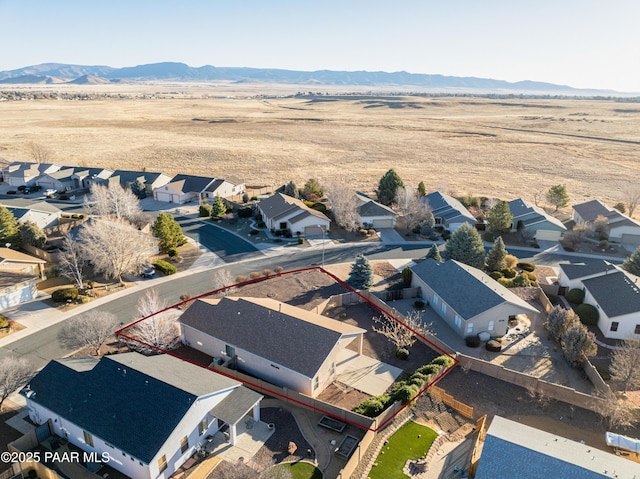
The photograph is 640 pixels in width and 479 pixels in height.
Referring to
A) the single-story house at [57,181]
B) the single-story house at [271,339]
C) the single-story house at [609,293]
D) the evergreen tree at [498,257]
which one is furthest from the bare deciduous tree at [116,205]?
the single-story house at [609,293]

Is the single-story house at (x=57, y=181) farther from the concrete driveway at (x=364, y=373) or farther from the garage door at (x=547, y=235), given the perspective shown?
the garage door at (x=547, y=235)

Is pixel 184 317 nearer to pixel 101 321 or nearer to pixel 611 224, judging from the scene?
pixel 101 321

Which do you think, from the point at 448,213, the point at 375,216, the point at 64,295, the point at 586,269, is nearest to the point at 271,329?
the point at 64,295

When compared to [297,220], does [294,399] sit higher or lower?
lower

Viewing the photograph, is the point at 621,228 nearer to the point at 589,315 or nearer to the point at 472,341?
the point at 589,315

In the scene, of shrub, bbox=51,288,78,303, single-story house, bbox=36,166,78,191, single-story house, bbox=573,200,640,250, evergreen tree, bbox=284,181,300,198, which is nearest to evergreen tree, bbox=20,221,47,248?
shrub, bbox=51,288,78,303

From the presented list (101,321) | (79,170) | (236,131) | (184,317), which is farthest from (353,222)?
(236,131)
